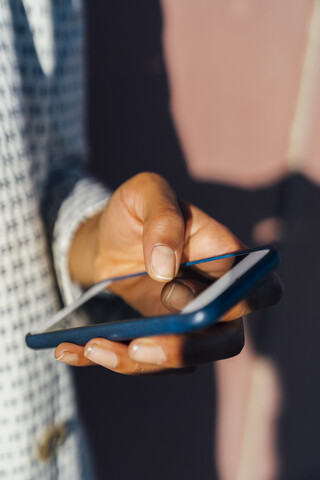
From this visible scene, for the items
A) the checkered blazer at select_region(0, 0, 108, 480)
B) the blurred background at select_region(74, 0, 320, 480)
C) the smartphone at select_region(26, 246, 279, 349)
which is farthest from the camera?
the blurred background at select_region(74, 0, 320, 480)

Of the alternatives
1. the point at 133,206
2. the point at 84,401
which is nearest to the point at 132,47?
the point at 133,206

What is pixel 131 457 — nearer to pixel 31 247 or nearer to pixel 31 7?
pixel 31 247

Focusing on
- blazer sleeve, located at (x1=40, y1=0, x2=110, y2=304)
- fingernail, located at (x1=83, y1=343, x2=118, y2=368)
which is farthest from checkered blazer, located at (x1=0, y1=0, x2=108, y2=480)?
fingernail, located at (x1=83, y1=343, x2=118, y2=368)

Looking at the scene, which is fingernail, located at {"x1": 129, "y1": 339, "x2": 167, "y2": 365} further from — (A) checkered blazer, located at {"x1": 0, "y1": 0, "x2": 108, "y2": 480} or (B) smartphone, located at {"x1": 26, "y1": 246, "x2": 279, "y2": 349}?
(A) checkered blazer, located at {"x1": 0, "y1": 0, "x2": 108, "y2": 480}

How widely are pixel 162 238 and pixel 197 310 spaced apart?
8cm

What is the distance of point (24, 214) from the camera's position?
1.26 feet

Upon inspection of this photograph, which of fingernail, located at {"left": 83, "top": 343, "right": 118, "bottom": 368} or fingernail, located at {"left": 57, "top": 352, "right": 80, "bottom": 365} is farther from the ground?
fingernail, located at {"left": 83, "top": 343, "right": 118, "bottom": 368}

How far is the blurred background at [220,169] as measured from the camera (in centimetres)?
60

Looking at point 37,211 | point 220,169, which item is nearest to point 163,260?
point 37,211

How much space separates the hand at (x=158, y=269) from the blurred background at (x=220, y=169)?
26 centimetres

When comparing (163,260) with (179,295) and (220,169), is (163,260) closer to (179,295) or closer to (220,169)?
A: (179,295)

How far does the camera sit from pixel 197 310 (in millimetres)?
245

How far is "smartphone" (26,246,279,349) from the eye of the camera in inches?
9.6

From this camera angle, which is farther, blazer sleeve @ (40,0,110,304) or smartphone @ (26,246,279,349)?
blazer sleeve @ (40,0,110,304)
